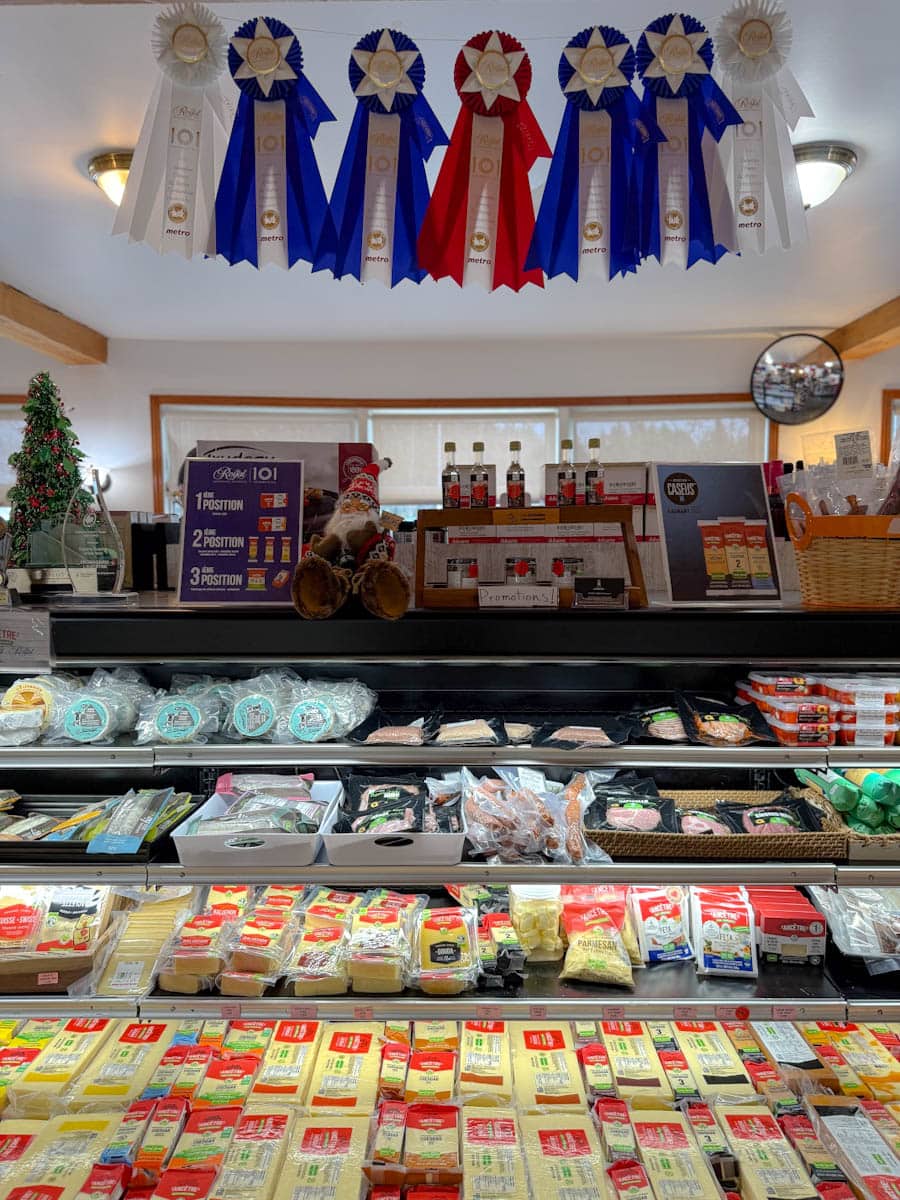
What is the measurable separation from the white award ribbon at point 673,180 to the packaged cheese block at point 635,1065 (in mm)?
2027

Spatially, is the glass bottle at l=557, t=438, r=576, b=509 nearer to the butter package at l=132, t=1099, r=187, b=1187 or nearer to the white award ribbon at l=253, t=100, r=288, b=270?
the white award ribbon at l=253, t=100, r=288, b=270

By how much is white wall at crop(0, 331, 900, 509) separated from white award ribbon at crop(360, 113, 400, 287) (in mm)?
5570

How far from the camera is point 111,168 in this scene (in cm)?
373

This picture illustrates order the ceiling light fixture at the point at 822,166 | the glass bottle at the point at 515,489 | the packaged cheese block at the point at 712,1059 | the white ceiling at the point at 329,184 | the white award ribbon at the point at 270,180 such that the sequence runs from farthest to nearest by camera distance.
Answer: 1. the ceiling light fixture at the point at 822,166
2. the white ceiling at the point at 329,184
3. the packaged cheese block at the point at 712,1059
4. the glass bottle at the point at 515,489
5. the white award ribbon at the point at 270,180

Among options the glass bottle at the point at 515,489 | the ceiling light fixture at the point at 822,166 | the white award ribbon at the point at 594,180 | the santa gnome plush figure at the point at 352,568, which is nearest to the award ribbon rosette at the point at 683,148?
the white award ribbon at the point at 594,180

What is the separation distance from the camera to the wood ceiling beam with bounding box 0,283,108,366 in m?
5.56

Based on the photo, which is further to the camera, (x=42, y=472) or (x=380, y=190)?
(x=42, y=472)

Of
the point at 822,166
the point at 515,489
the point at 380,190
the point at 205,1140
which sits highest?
the point at 822,166

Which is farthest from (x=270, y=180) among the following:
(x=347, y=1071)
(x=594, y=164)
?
(x=347, y=1071)

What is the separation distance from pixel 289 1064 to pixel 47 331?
5.68 m

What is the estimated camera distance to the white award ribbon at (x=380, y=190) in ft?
6.21

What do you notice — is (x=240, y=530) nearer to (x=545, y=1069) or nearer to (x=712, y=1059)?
(x=545, y=1069)

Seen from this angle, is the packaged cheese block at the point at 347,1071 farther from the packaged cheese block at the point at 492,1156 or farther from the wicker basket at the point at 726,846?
the wicker basket at the point at 726,846

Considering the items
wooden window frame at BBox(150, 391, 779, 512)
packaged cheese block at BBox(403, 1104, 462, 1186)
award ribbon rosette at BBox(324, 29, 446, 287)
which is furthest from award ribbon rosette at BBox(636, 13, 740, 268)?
wooden window frame at BBox(150, 391, 779, 512)
